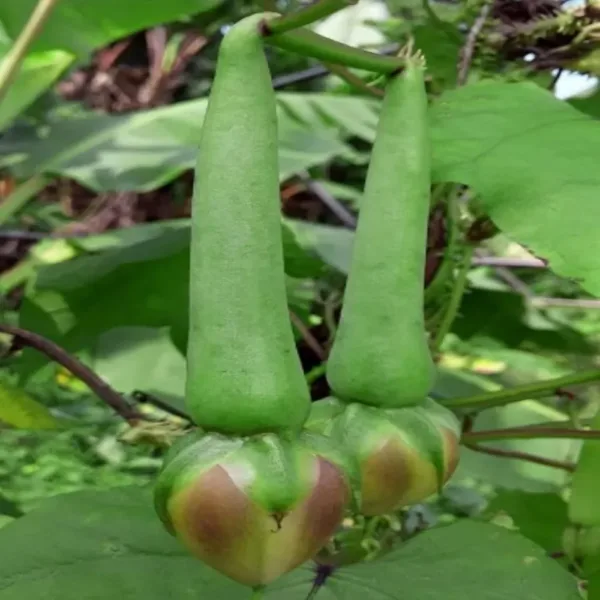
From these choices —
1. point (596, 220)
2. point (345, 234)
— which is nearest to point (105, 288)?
point (345, 234)

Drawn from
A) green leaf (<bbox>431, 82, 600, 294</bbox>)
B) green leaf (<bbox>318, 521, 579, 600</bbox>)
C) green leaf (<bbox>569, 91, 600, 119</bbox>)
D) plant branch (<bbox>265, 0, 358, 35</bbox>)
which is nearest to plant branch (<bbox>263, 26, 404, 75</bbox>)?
plant branch (<bbox>265, 0, 358, 35</bbox>)

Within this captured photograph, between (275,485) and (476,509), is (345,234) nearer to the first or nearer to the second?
(476,509)

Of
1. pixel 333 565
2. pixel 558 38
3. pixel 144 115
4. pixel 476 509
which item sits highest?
pixel 558 38

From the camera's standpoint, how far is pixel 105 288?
90cm

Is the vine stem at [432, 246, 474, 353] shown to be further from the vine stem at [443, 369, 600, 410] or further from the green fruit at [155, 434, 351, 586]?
the green fruit at [155, 434, 351, 586]

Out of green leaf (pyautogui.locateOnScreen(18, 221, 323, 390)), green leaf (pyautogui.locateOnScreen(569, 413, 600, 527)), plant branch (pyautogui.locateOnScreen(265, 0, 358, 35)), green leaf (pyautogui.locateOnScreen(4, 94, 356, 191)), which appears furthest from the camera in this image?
green leaf (pyautogui.locateOnScreen(4, 94, 356, 191))

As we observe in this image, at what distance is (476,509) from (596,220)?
0.65 m

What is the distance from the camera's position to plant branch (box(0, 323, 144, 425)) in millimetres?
608

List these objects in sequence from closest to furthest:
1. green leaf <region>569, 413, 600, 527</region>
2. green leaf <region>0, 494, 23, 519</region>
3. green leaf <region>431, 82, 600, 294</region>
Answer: green leaf <region>431, 82, 600, 294</region> < green leaf <region>569, 413, 600, 527</region> < green leaf <region>0, 494, 23, 519</region>

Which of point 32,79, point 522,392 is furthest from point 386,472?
point 32,79

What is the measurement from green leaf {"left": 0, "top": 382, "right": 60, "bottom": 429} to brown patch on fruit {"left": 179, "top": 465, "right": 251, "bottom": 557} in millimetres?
349

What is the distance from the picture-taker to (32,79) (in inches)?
38.3

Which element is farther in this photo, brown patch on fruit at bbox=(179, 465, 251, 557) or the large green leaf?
the large green leaf

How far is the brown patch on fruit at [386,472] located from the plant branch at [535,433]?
162 mm
